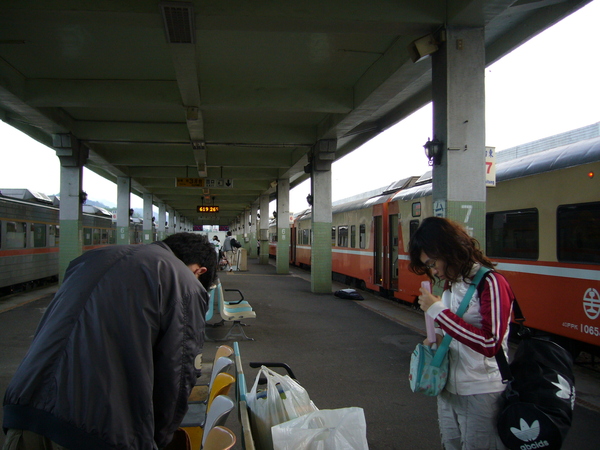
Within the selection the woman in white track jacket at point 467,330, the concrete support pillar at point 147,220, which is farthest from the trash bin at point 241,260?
the woman in white track jacket at point 467,330

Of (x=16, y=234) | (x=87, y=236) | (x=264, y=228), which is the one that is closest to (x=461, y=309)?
(x=16, y=234)

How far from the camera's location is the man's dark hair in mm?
2168

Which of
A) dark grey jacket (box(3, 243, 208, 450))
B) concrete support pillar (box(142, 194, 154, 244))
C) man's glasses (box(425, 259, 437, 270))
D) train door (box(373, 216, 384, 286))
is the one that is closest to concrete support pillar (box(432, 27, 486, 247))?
man's glasses (box(425, 259, 437, 270))

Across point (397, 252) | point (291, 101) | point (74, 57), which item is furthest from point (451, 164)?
point (74, 57)

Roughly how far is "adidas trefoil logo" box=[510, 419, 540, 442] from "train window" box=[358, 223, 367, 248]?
11892 millimetres

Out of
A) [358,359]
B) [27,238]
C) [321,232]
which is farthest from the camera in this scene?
[321,232]

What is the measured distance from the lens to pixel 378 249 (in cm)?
1314

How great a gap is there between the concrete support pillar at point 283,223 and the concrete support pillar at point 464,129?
14643 mm

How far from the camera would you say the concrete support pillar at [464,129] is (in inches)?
244

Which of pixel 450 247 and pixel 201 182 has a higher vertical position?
pixel 201 182

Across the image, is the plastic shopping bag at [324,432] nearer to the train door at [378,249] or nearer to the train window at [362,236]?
the train door at [378,249]

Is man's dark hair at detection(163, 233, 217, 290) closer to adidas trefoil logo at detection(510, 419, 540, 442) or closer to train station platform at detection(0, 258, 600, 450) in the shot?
adidas trefoil logo at detection(510, 419, 540, 442)

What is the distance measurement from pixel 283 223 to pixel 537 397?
19.4 meters

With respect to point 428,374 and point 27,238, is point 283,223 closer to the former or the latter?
point 27,238
